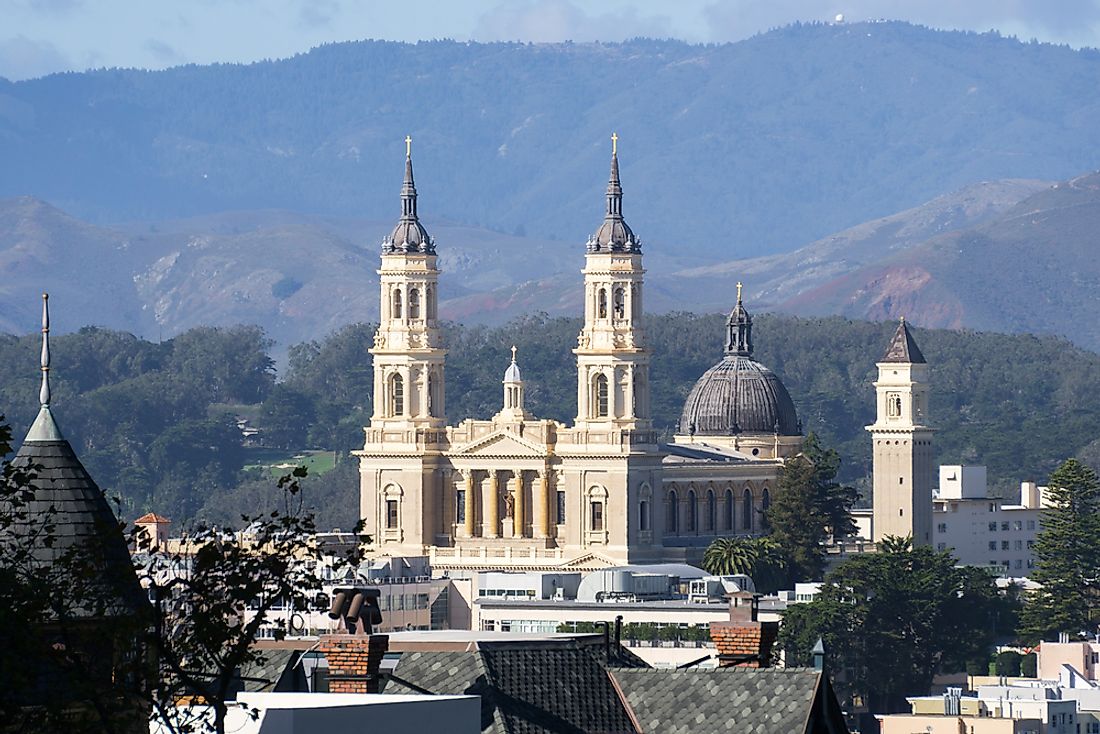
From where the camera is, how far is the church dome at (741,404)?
7279 inches

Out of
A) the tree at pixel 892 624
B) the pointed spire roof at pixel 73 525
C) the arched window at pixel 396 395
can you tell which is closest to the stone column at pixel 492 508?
the arched window at pixel 396 395

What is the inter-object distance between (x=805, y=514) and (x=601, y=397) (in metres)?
10.6

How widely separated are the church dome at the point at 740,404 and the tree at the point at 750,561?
1524cm

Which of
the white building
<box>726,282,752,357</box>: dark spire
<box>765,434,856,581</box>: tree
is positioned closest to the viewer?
<box>765,434,856,581</box>: tree

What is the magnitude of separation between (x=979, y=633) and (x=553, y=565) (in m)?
23.4

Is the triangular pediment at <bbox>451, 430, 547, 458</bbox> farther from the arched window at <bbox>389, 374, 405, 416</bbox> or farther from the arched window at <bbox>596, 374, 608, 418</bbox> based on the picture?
the arched window at <bbox>596, 374, 608, 418</bbox>

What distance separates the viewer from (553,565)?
165 meters

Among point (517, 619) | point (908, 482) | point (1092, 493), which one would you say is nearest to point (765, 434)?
point (908, 482)

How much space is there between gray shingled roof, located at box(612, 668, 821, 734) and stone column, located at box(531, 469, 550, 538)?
12863 centimetres

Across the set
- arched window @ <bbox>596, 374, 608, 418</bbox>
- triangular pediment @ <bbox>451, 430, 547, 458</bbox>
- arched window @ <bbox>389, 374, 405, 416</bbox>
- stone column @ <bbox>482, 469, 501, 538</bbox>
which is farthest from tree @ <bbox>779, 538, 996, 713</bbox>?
arched window @ <bbox>389, 374, 405, 416</bbox>

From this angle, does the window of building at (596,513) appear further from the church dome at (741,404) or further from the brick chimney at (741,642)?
the brick chimney at (741,642)

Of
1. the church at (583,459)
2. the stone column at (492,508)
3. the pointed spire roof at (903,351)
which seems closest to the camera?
the church at (583,459)

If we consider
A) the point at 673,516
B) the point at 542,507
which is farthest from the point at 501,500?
the point at 673,516

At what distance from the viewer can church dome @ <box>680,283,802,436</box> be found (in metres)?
185
